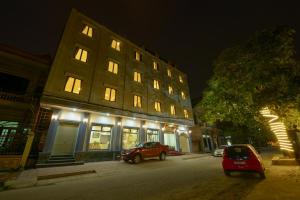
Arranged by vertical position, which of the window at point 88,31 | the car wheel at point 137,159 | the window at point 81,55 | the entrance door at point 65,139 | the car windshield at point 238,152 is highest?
the window at point 88,31

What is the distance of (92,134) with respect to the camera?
51.4 ft

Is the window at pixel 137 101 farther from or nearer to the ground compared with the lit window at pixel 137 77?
nearer to the ground

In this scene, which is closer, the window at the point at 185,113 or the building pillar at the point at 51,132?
the building pillar at the point at 51,132

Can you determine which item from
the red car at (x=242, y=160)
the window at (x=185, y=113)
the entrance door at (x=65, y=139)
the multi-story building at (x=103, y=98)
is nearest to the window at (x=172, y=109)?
the multi-story building at (x=103, y=98)

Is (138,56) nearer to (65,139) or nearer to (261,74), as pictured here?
(65,139)

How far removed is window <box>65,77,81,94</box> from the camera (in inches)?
585

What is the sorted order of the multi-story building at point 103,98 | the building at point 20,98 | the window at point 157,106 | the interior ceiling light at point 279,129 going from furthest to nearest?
the window at point 157,106 < the multi-story building at point 103,98 < the building at point 20,98 < the interior ceiling light at point 279,129

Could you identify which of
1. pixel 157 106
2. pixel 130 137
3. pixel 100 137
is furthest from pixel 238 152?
pixel 157 106

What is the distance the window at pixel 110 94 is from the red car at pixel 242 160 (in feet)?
42.6

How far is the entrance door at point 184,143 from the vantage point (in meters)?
25.2

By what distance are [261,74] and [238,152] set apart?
7.11 meters

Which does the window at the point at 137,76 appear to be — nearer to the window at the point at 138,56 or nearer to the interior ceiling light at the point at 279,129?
the window at the point at 138,56

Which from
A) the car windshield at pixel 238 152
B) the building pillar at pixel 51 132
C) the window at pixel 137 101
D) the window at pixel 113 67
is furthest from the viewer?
the window at pixel 137 101

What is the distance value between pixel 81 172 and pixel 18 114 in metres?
9.52
